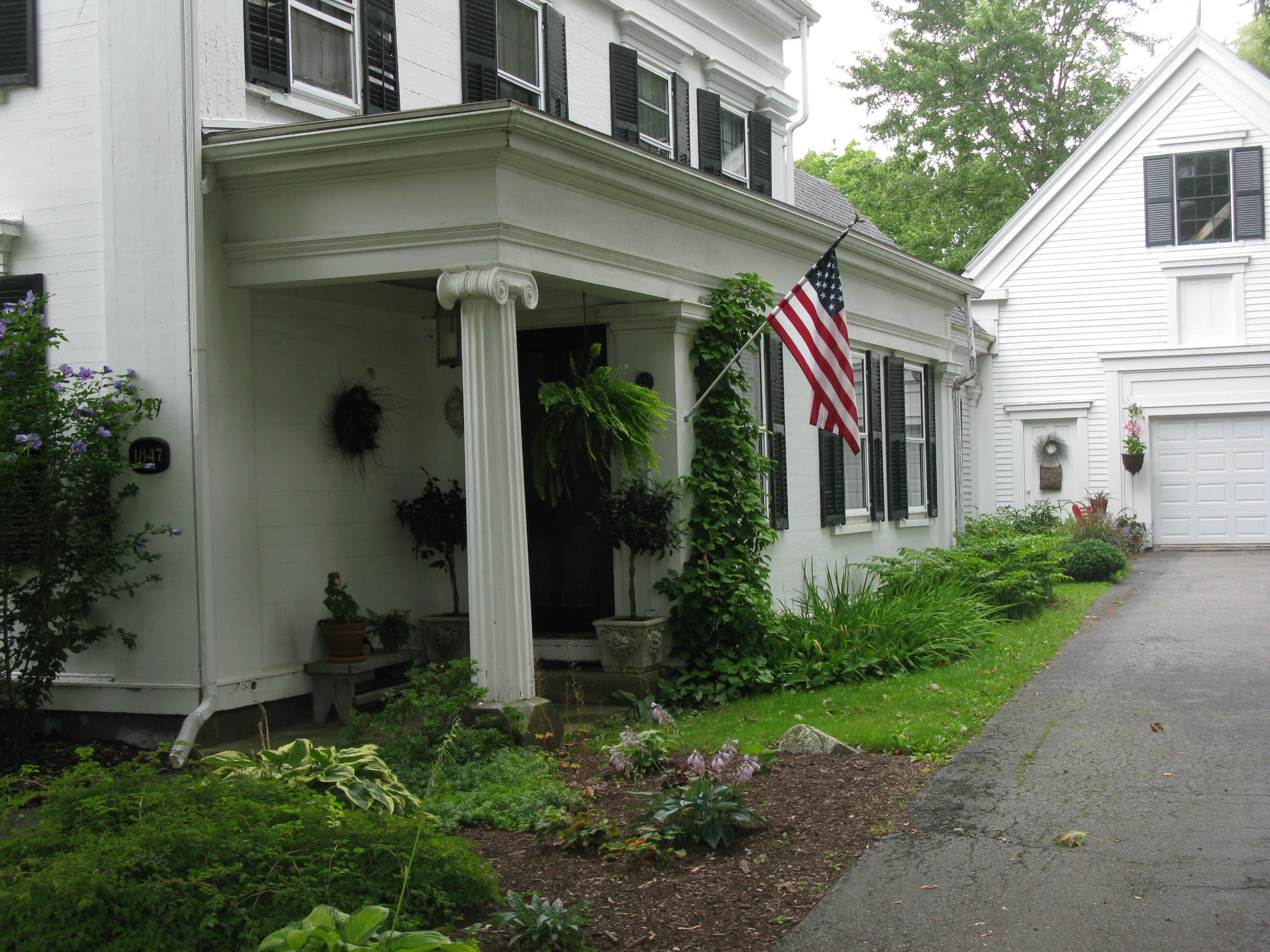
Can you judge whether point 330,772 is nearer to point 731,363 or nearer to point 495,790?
point 495,790

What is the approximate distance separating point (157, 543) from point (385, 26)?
4142 mm

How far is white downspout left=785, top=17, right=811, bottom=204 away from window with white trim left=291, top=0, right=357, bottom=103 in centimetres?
621

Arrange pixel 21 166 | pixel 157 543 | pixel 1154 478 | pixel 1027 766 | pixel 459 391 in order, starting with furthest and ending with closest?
1. pixel 1154 478
2. pixel 459 391
3. pixel 21 166
4. pixel 157 543
5. pixel 1027 766

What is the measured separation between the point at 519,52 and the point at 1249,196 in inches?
577

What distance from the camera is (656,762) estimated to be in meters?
6.26

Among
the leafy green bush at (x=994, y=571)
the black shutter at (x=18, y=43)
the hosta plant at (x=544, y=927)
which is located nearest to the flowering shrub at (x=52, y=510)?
the black shutter at (x=18, y=43)

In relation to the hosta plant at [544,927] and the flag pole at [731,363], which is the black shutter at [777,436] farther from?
the hosta plant at [544,927]

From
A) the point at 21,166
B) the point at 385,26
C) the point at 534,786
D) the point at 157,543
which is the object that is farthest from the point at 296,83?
the point at 534,786

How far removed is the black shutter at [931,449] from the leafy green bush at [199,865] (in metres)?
10.9

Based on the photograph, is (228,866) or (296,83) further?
(296,83)

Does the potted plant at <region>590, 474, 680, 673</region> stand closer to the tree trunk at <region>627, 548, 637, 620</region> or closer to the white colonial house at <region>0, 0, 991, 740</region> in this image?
the tree trunk at <region>627, 548, 637, 620</region>

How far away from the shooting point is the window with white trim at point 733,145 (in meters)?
12.9

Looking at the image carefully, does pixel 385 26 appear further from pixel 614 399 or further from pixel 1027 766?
pixel 1027 766

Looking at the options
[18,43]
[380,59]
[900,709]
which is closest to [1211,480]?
[900,709]
